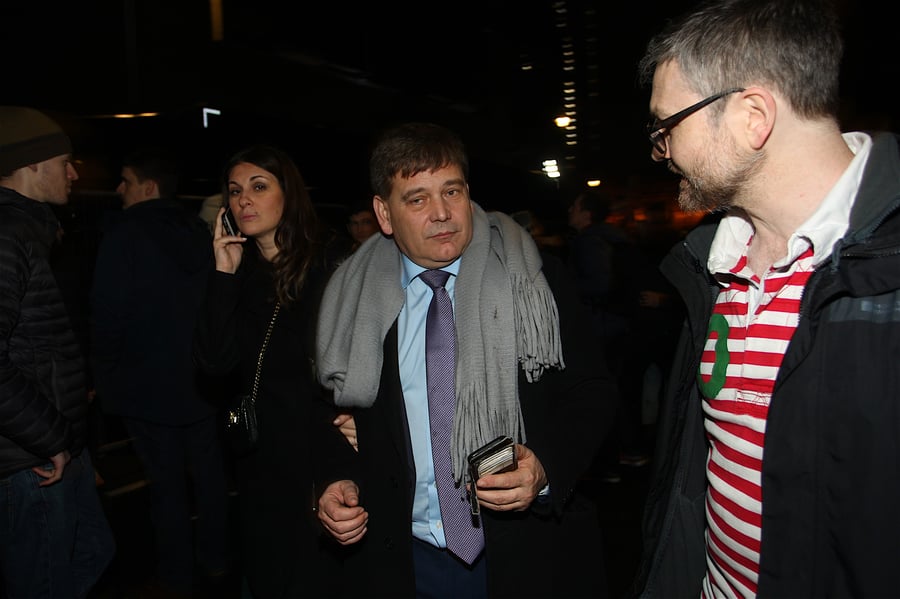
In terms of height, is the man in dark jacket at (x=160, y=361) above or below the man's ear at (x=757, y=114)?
below

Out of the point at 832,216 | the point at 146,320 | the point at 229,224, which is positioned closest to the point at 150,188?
the point at 146,320

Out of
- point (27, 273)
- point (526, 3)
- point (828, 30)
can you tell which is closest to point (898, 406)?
point (828, 30)

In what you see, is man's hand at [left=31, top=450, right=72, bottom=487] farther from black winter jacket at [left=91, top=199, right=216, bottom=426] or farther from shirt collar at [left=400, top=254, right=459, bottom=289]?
shirt collar at [left=400, top=254, right=459, bottom=289]

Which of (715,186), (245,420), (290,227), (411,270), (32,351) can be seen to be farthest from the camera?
(290,227)

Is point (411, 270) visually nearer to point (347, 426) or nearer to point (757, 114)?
point (347, 426)

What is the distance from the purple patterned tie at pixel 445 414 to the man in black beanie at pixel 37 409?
152 centimetres

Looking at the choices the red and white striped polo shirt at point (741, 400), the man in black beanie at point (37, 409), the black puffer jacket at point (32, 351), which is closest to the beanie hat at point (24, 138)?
the man in black beanie at point (37, 409)

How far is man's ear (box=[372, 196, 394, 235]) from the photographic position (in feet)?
7.06

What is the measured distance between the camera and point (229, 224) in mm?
2736

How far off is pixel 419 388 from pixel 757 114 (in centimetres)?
123

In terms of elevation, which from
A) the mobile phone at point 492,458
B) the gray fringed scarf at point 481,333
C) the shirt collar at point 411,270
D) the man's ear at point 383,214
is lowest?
the mobile phone at point 492,458

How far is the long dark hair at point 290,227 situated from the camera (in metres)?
2.72

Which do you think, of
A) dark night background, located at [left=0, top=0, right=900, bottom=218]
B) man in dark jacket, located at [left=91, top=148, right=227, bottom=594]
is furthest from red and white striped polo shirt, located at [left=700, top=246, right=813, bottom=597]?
man in dark jacket, located at [left=91, top=148, right=227, bottom=594]

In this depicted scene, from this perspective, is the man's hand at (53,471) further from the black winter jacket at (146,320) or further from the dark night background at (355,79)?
the dark night background at (355,79)
